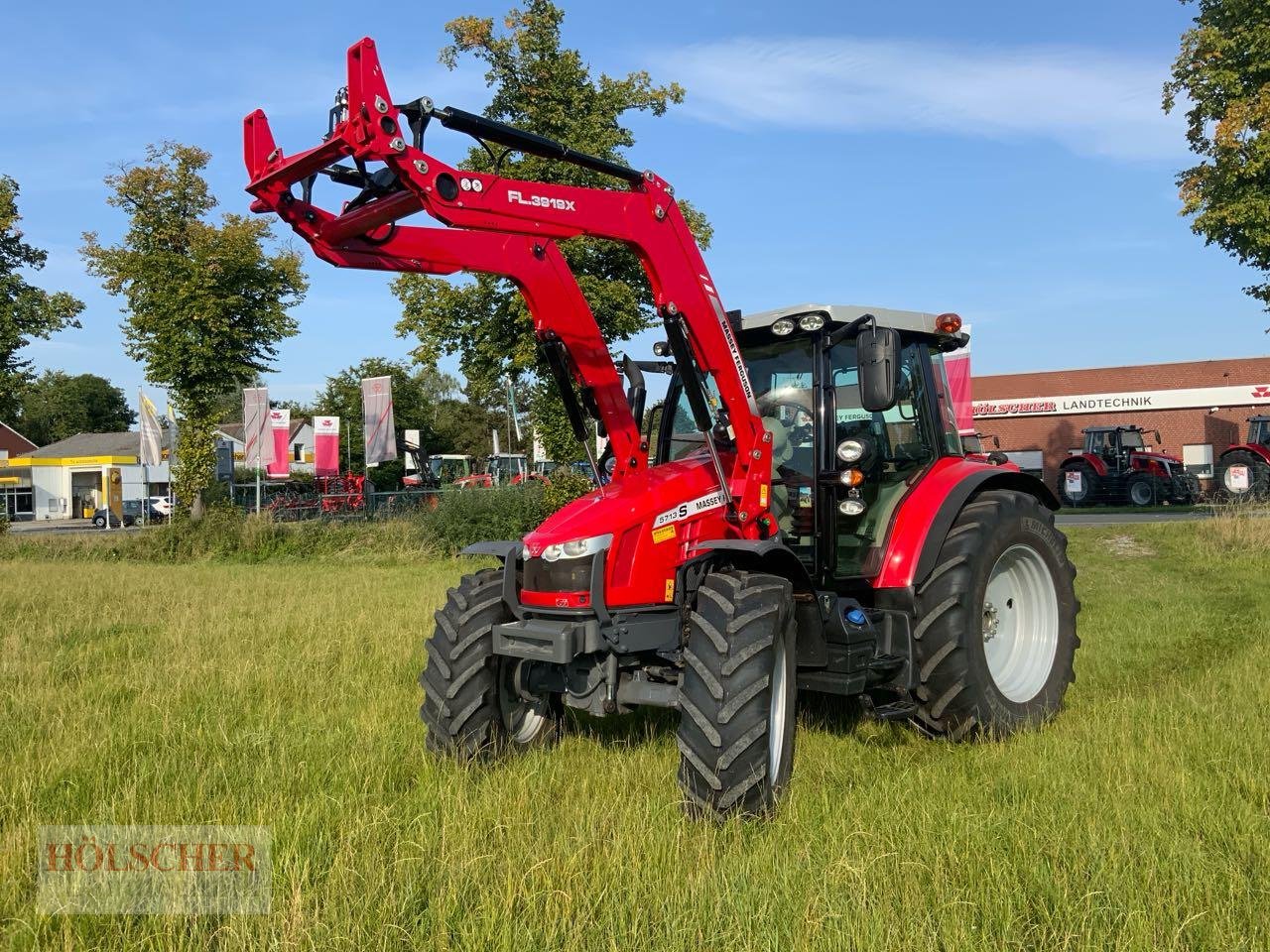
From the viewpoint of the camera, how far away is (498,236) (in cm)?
468

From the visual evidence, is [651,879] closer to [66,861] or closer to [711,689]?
[711,689]

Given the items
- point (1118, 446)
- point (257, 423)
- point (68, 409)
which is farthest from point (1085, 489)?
point (68, 409)

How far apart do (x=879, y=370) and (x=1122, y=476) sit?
2464 cm

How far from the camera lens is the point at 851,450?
197 inches

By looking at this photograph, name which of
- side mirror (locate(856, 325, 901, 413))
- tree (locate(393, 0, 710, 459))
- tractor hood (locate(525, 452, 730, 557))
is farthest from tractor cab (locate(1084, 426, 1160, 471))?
tractor hood (locate(525, 452, 730, 557))

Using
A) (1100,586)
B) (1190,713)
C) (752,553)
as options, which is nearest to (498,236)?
(752,553)

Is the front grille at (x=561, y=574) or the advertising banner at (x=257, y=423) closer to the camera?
the front grille at (x=561, y=574)

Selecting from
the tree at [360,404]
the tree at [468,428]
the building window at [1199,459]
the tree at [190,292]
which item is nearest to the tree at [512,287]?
the tree at [190,292]

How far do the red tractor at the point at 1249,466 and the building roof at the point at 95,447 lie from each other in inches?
1938

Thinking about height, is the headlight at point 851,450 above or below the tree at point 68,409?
below

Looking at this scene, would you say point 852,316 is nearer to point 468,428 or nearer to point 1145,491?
point 1145,491

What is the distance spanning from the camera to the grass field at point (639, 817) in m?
2.95

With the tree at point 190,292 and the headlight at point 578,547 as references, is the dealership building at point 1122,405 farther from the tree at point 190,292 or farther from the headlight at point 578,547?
the headlight at point 578,547

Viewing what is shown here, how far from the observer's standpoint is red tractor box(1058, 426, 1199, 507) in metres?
25.6
